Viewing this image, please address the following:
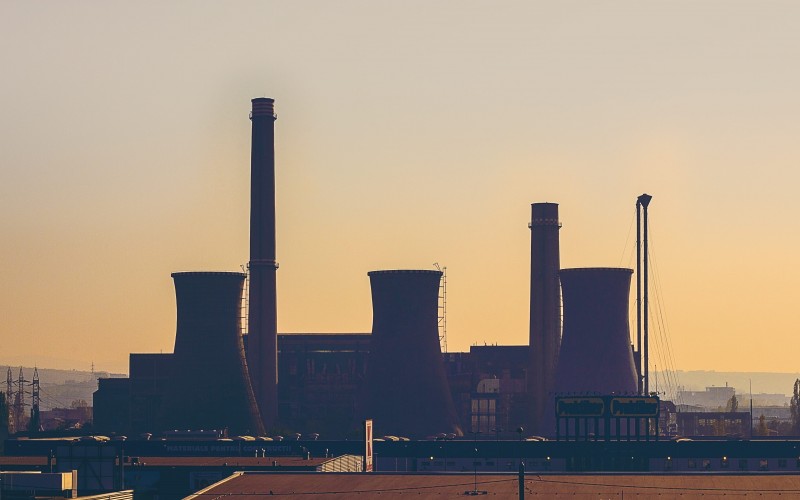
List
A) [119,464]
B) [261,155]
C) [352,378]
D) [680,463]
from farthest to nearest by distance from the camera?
[352,378] → [261,155] → [680,463] → [119,464]

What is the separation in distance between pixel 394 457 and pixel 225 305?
94.8 feet

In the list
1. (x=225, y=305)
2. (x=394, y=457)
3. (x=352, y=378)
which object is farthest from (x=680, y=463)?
(x=352, y=378)

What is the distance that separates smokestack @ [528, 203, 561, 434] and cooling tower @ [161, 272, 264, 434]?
128 feet

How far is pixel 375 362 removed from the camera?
491ft

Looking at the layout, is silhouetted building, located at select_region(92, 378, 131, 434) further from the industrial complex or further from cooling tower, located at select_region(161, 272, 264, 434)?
cooling tower, located at select_region(161, 272, 264, 434)

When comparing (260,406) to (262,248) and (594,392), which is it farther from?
(594,392)

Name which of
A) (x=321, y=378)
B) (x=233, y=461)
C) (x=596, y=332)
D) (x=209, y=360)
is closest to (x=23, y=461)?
(x=233, y=461)

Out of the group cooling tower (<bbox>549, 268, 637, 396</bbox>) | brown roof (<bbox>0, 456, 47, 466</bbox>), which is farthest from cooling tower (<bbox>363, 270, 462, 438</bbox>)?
brown roof (<bbox>0, 456, 47, 466</bbox>)

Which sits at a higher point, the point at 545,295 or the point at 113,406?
the point at 545,295

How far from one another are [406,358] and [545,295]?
29.0 metres

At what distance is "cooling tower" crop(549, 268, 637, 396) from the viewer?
143750 mm

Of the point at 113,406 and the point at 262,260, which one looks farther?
the point at 113,406

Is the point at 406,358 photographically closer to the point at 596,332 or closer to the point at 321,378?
the point at 596,332

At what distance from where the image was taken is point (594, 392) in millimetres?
145125
